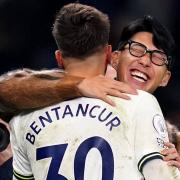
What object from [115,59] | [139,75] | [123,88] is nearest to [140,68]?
[139,75]

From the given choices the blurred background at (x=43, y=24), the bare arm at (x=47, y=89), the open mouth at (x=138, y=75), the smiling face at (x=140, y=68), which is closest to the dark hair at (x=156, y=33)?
the smiling face at (x=140, y=68)

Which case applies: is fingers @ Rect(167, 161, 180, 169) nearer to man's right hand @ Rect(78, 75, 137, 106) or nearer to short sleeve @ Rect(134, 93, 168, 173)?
short sleeve @ Rect(134, 93, 168, 173)

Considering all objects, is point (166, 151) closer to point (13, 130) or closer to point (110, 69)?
point (13, 130)

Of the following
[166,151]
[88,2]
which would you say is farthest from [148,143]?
[88,2]

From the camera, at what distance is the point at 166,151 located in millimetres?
1873

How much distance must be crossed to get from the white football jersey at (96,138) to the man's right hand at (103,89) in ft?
0.06

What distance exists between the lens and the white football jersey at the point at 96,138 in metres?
1.84

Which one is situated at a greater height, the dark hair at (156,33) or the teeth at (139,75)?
the dark hair at (156,33)

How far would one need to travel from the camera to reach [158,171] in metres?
1.80

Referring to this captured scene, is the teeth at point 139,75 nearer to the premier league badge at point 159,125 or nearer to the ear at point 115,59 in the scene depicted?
the ear at point 115,59

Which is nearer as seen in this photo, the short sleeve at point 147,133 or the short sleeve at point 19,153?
the short sleeve at point 147,133

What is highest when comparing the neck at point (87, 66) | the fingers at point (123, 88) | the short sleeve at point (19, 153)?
the neck at point (87, 66)

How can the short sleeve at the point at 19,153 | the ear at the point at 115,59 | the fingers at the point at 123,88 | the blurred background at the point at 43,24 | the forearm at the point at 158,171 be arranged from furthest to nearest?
the blurred background at the point at 43,24 → the ear at the point at 115,59 → the short sleeve at the point at 19,153 → the fingers at the point at 123,88 → the forearm at the point at 158,171

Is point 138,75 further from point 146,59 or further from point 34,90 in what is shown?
point 34,90
